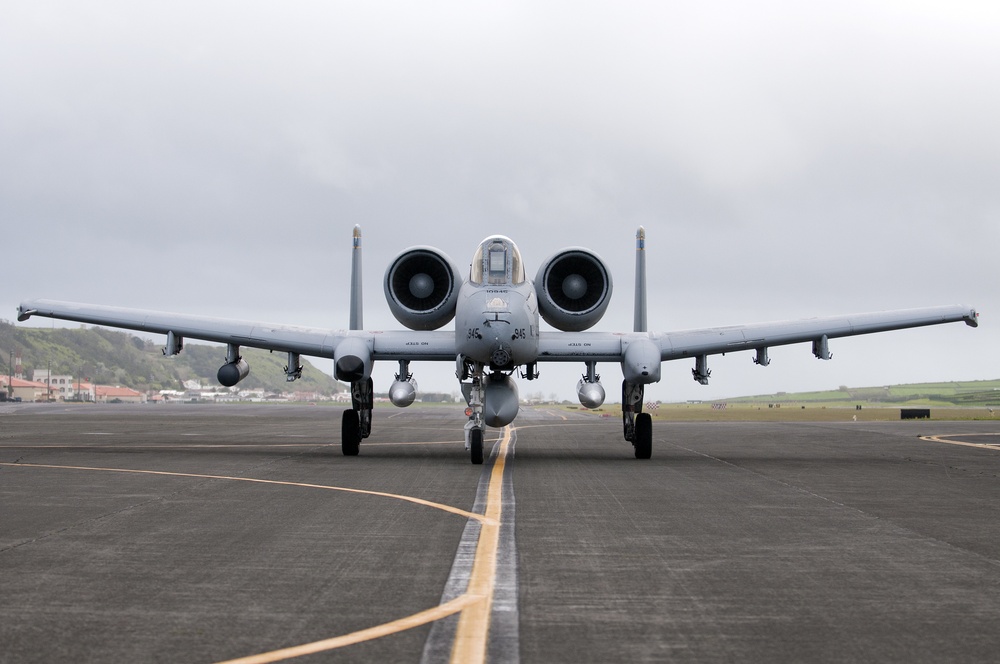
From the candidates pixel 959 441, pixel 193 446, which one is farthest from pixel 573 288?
pixel 959 441

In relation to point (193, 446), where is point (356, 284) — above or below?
above

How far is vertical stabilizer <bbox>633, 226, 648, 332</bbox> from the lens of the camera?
2742 centimetres

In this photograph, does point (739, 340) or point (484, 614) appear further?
point (739, 340)

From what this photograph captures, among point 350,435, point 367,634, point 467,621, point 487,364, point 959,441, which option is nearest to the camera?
point 367,634

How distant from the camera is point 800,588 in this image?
729 centimetres

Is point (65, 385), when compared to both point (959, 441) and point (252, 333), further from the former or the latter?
point (959, 441)

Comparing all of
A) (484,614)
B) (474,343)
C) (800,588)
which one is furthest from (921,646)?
(474,343)

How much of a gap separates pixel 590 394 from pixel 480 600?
53.5ft

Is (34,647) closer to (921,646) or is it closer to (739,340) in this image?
(921,646)

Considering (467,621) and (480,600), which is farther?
(480,600)

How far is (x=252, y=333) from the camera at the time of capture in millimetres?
24625

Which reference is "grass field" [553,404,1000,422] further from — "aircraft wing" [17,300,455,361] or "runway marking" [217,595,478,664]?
"runway marking" [217,595,478,664]

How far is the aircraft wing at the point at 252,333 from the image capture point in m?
23.3

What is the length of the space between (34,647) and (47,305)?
22.6 metres
